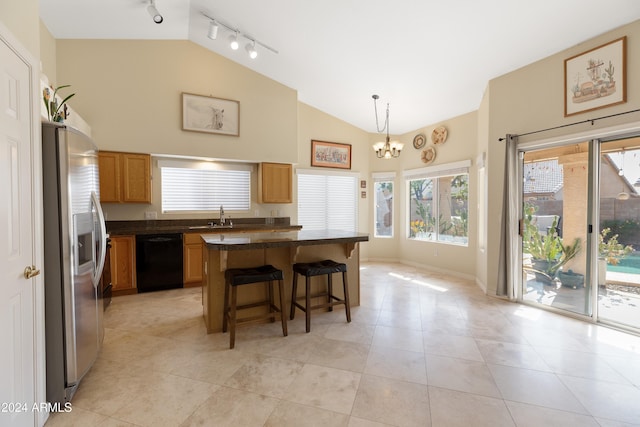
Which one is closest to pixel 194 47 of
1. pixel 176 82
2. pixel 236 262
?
pixel 176 82

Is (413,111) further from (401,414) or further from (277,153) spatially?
(401,414)

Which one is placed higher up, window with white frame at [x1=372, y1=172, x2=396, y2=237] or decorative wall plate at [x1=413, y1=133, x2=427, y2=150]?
decorative wall plate at [x1=413, y1=133, x2=427, y2=150]

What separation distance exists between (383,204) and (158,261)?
15.2ft

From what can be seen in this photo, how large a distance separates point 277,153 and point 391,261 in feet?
11.3

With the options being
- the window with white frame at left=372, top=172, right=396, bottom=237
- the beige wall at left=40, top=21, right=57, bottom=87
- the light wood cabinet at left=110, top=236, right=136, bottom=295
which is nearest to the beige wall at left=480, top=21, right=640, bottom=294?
the window with white frame at left=372, top=172, right=396, bottom=237

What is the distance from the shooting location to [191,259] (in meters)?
4.70

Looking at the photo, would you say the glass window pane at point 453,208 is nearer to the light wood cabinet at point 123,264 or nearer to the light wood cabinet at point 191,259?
the light wood cabinet at point 191,259

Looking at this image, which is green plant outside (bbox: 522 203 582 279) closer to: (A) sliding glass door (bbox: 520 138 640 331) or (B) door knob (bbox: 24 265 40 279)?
(A) sliding glass door (bbox: 520 138 640 331)

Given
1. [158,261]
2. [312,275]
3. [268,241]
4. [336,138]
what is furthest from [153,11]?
[336,138]

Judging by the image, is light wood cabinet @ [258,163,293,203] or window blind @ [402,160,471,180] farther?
light wood cabinet @ [258,163,293,203]

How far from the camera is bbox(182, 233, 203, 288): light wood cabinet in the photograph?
466 centimetres

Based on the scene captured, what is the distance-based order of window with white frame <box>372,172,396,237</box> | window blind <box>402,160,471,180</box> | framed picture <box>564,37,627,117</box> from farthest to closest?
window with white frame <box>372,172,396,237</box>, window blind <box>402,160,471,180</box>, framed picture <box>564,37,627,117</box>

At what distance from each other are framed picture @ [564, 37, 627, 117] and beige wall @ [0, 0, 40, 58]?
4784mm

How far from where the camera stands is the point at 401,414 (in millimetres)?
1848
